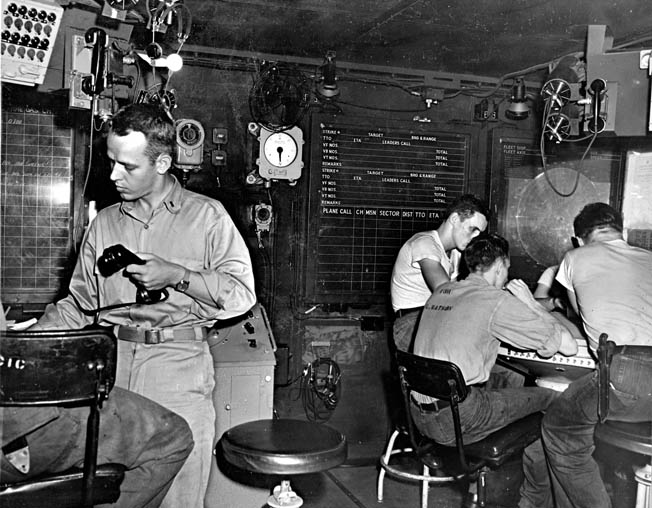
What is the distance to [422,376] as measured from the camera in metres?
2.97

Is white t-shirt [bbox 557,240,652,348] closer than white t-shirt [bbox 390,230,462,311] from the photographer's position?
Yes

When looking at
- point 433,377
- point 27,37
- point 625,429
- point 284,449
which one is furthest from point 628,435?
point 27,37

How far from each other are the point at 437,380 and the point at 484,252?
29.9 inches

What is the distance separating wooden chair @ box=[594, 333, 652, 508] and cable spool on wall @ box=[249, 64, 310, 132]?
2.59 m

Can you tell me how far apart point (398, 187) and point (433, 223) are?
Answer: 1.25ft

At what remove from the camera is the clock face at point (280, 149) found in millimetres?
4504

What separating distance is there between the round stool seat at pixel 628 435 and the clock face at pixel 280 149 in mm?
2574

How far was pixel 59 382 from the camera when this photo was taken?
191 cm

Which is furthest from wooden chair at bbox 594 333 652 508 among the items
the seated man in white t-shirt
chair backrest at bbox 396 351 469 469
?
the seated man in white t-shirt

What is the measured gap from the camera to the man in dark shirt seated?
200cm

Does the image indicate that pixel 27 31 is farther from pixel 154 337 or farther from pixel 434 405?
pixel 434 405

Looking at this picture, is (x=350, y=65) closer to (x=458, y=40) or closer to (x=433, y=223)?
(x=458, y=40)

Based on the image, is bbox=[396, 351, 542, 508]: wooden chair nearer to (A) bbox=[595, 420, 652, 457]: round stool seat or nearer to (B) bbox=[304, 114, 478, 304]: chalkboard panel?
(A) bbox=[595, 420, 652, 457]: round stool seat

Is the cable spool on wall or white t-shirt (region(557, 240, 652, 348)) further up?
the cable spool on wall
